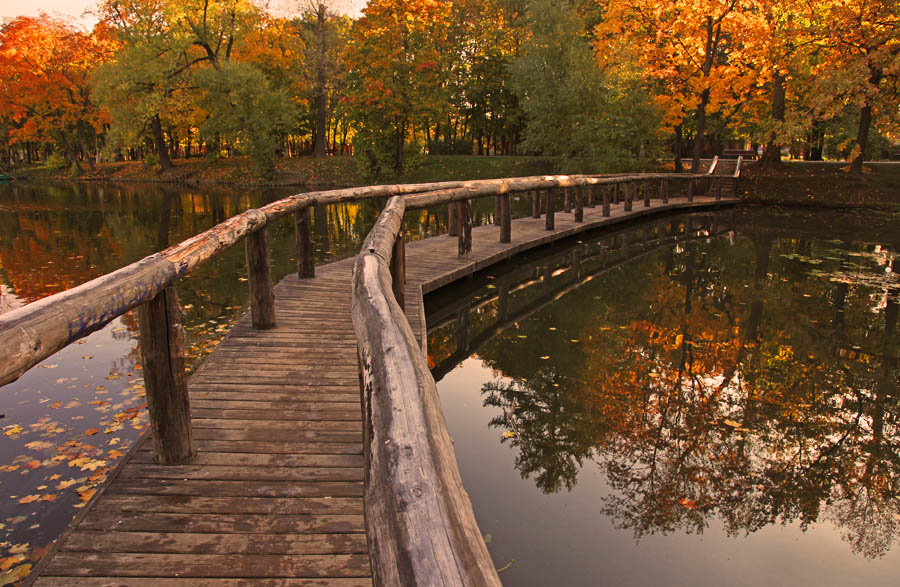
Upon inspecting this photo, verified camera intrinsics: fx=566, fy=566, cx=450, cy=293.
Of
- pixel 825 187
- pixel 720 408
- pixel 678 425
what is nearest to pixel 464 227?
pixel 720 408

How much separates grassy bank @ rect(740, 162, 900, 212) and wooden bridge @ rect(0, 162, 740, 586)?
75.4 ft

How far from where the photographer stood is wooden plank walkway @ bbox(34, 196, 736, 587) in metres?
2.48

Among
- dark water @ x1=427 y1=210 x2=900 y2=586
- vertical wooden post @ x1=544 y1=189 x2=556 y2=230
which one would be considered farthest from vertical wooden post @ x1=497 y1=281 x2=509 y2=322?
vertical wooden post @ x1=544 y1=189 x2=556 y2=230

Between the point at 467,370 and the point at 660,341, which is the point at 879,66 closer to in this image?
the point at 660,341

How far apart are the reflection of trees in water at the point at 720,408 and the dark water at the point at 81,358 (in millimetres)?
3174

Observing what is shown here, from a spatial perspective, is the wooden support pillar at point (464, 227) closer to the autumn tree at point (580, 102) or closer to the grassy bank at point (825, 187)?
the autumn tree at point (580, 102)

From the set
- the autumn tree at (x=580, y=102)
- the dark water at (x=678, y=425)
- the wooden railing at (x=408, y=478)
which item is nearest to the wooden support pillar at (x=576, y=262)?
the dark water at (x=678, y=425)

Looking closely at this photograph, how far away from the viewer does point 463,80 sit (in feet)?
136

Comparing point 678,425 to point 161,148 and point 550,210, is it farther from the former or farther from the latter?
point 161,148

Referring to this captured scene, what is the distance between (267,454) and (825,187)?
87.2ft

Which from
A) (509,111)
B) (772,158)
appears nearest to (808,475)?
(772,158)

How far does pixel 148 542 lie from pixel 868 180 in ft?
94.0

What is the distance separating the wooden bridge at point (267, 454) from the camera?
1.24 m

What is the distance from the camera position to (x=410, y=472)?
127 cm
